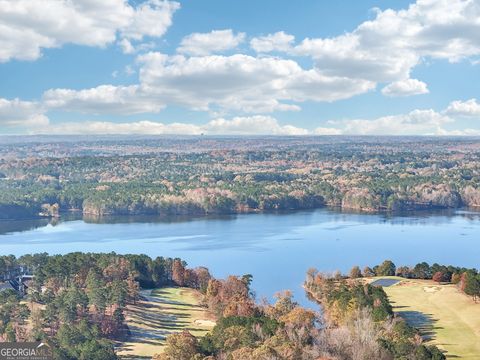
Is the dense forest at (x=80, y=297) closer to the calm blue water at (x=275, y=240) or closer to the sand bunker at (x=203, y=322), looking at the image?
the sand bunker at (x=203, y=322)

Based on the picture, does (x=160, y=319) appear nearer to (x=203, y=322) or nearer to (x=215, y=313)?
(x=203, y=322)

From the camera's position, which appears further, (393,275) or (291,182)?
(291,182)

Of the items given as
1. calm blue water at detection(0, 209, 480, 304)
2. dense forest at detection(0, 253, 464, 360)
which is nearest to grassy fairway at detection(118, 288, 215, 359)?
A: dense forest at detection(0, 253, 464, 360)

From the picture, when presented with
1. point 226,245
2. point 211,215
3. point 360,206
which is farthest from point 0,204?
point 360,206

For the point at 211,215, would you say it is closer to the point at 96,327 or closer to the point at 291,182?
the point at 291,182

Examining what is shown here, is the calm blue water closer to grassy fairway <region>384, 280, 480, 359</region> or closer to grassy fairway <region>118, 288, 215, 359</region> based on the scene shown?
grassy fairway <region>118, 288, 215, 359</region>

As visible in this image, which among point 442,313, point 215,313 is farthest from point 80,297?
point 442,313
